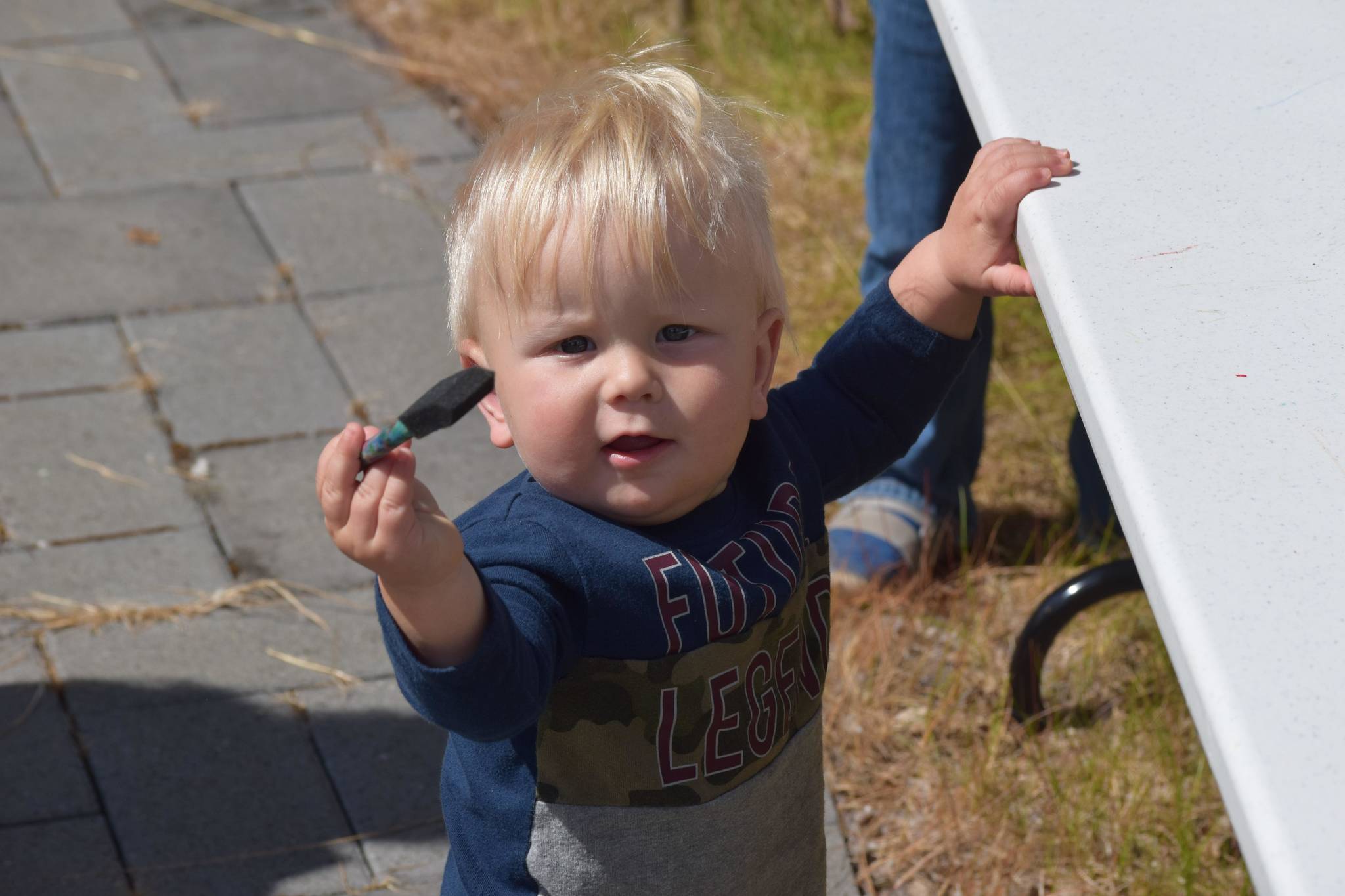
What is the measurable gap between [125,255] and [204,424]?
790mm

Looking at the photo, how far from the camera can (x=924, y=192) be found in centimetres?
256

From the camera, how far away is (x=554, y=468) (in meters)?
1.32

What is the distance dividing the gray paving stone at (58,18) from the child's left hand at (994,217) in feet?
13.2

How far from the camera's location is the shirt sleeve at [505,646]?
1.16 meters

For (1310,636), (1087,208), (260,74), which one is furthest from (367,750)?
(260,74)

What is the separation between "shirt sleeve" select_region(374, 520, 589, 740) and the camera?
3.79 ft

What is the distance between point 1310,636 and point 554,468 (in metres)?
0.64

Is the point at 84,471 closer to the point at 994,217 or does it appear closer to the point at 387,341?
the point at 387,341

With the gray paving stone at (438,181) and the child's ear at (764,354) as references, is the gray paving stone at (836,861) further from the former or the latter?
the gray paving stone at (438,181)

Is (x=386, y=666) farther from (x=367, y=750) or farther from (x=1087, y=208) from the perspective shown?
(x=1087, y=208)

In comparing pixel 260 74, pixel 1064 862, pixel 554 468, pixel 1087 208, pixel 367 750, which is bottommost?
pixel 260 74

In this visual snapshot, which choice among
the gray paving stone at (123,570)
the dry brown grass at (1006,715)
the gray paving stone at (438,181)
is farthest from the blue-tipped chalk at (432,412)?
the gray paving stone at (438,181)

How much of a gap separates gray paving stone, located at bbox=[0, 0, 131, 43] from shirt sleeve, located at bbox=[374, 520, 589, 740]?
13.4ft

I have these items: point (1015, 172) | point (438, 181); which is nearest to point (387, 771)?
point (1015, 172)
